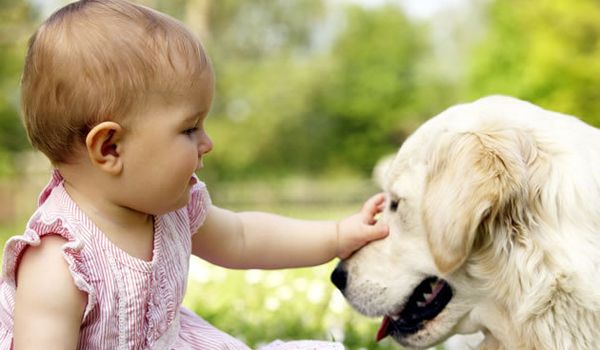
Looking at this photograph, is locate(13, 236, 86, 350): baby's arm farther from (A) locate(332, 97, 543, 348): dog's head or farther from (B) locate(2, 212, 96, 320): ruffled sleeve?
(A) locate(332, 97, 543, 348): dog's head

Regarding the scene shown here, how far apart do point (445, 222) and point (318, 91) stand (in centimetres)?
4248

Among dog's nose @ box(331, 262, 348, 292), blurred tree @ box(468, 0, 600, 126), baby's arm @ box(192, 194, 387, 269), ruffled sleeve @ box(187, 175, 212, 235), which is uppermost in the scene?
ruffled sleeve @ box(187, 175, 212, 235)

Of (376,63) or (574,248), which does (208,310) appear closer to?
(574,248)

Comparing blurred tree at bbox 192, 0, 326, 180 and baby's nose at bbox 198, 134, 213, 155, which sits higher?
baby's nose at bbox 198, 134, 213, 155

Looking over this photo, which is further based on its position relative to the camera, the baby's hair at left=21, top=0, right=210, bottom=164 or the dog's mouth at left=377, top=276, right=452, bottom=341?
the dog's mouth at left=377, top=276, right=452, bottom=341

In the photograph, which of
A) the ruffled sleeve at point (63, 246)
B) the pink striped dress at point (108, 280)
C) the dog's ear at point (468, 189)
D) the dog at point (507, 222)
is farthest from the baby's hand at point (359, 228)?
the ruffled sleeve at point (63, 246)

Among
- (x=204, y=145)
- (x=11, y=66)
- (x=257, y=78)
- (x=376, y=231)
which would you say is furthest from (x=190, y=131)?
(x=257, y=78)

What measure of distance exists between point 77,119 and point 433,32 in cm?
5331

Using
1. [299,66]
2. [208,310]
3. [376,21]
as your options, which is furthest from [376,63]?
[208,310]

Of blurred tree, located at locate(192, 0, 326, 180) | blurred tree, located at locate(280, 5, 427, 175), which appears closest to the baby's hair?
blurred tree, located at locate(192, 0, 326, 180)

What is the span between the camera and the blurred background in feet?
20.0

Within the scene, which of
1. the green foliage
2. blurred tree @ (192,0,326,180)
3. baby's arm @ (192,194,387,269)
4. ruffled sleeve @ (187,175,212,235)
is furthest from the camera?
blurred tree @ (192,0,326,180)

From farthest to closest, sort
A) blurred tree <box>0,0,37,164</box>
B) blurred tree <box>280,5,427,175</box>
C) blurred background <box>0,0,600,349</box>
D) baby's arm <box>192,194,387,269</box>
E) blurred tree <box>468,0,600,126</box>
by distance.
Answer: blurred tree <box>280,5,427,175</box>, blurred tree <box>468,0,600,126</box>, blurred tree <box>0,0,37,164</box>, blurred background <box>0,0,600,349</box>, baby's arm <box>192,194,387,269</box>

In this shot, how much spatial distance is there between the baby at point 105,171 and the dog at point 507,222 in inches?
32.0
